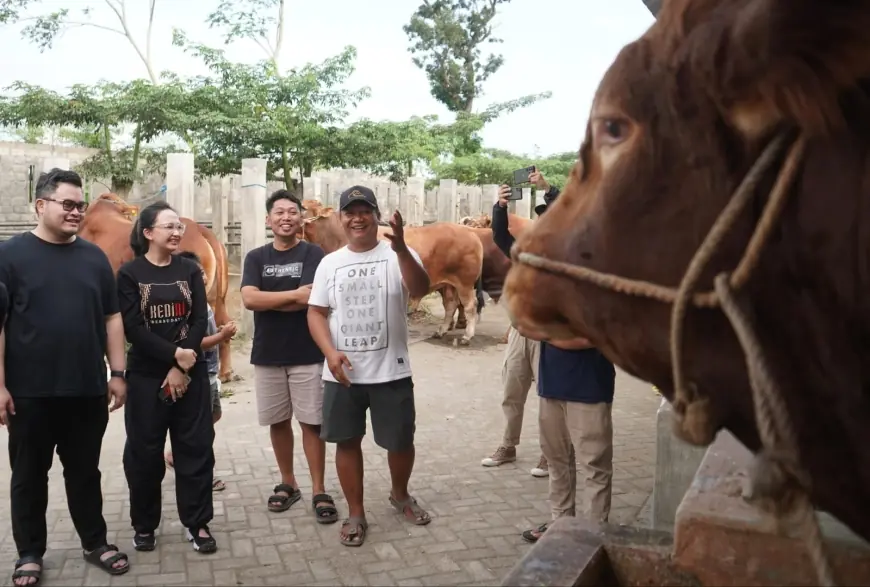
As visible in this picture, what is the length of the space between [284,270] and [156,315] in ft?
3.09

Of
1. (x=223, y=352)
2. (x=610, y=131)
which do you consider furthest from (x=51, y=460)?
(x=223, y=352)

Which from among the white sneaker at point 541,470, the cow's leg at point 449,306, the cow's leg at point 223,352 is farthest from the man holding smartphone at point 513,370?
the cow's leg at point 449,306

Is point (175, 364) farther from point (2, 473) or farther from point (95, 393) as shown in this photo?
point (2, 473)

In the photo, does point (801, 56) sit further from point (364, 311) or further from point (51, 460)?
point (51, 460)

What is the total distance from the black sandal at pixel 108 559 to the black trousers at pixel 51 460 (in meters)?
0.04

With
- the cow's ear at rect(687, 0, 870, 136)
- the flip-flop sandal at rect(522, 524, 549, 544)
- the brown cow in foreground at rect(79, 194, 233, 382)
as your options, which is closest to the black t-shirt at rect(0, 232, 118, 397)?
the flip-flop sandal at rect(522, 524, 549, 544)

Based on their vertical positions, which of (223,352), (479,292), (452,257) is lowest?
(223,352)

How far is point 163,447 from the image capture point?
4.30 meters

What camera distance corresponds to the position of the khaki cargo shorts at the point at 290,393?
489 cm

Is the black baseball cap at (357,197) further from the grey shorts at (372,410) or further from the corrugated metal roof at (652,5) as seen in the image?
the corrugated metal roof at (652,5)

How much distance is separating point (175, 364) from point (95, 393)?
450 millimetres

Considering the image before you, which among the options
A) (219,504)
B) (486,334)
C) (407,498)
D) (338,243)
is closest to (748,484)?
(407,498)

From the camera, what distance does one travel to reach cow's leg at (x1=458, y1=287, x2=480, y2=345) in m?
11.5

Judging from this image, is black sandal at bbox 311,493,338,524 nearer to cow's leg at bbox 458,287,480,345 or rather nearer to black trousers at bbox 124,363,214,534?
black trousers at bbox 124,363,214,534
